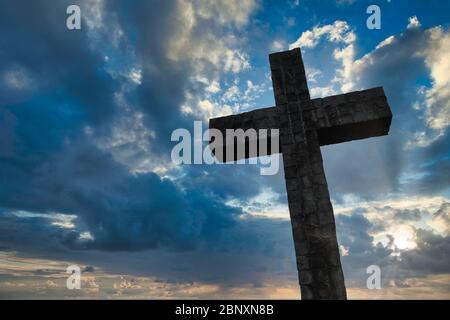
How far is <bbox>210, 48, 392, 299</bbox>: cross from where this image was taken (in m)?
5.53

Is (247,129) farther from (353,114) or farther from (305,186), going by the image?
(353,114)

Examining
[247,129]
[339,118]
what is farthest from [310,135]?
[247,129]

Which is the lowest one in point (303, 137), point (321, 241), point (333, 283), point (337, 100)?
point (333, 283)

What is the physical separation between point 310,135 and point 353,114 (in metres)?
0.98

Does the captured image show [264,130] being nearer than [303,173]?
No

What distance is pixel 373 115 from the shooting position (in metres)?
6.46

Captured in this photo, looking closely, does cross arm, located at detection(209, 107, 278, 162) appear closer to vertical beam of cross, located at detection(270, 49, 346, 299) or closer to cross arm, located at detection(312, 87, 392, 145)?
vertical beam of cross, located at detection(270, 49, 346, 299)

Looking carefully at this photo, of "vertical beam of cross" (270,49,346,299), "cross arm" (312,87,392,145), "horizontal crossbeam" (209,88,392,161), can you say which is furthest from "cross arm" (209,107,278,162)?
"cross arm" (312,87,392,145)

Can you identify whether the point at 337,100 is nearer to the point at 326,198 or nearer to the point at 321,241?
the point at 326,198

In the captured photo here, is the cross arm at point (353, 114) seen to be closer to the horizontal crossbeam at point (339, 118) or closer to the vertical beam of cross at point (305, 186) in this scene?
the horizontal crossbeam at point (339, 118)

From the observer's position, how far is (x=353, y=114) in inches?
257
